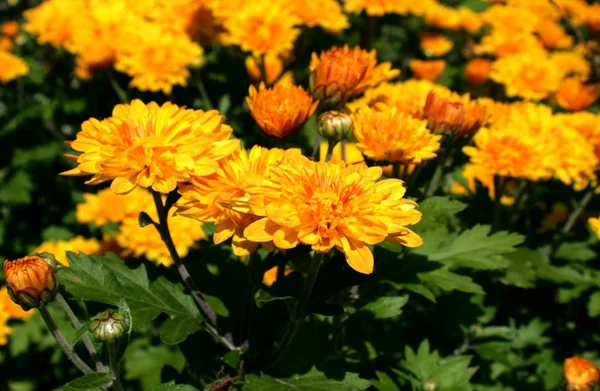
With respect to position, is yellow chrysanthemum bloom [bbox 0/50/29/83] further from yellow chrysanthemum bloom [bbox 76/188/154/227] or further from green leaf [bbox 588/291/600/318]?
green leaf [bbox 588/291/600/318]

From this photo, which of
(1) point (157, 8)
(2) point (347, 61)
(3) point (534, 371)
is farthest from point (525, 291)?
(1) point (157, 8)

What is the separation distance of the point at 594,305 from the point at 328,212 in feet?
5.90

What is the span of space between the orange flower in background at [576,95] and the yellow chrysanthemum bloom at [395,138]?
67.8 inches

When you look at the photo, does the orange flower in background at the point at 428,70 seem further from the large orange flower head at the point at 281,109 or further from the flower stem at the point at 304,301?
the flower stem at the point at 304,301

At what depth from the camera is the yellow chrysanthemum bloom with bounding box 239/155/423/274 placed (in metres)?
1.32

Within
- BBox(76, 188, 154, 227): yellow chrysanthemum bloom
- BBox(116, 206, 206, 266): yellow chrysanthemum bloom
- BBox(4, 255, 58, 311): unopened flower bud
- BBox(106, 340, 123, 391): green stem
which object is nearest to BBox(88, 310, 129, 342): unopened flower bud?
BBox(106, 340, 123, 391): green stem

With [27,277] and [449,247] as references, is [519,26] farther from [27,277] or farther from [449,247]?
[27,277]

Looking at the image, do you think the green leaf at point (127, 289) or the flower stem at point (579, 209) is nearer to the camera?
the green leaf at point (127, 289)

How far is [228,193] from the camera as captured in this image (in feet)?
5.01

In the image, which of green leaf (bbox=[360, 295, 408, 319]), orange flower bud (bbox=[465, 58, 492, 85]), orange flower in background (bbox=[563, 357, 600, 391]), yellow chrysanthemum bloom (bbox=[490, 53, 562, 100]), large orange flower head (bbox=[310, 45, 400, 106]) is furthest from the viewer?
orange flower bud (bbox=[465, 58, 492, 85])

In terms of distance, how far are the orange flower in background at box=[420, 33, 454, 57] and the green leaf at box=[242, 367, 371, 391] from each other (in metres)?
3.40

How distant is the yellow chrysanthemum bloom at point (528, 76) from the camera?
10.7ft

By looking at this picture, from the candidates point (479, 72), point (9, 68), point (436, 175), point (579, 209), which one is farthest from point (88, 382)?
point (9, 68)

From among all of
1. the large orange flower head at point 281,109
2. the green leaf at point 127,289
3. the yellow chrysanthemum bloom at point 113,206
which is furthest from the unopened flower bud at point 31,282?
the yellow chrysanthemum bloom at point 113,206
